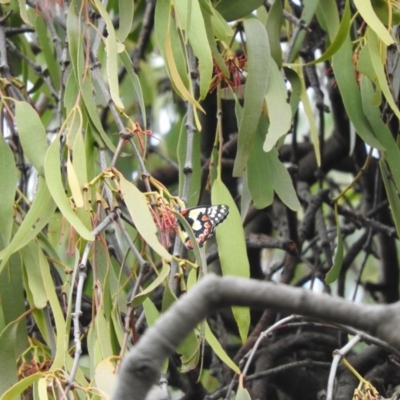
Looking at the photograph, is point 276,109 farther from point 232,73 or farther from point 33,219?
point 33,219

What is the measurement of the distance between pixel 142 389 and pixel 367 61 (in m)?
0.86

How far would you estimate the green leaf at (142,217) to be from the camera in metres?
1.04

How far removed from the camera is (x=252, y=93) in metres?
1.34

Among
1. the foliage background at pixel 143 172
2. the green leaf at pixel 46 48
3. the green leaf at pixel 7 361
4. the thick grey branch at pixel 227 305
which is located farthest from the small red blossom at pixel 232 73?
the thick grey branch at pixel 227 305

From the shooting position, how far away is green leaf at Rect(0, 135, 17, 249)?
1280 mm

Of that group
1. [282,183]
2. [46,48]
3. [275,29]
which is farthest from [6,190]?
[46,48]

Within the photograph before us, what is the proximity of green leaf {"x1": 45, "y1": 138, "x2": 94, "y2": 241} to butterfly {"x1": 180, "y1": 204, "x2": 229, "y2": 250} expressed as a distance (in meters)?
0.19

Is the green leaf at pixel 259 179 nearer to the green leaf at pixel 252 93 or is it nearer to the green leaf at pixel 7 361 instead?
the green leaf at pixel 252 93

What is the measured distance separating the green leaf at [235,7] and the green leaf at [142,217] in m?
0.45

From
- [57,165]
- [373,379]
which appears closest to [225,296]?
[57,165]

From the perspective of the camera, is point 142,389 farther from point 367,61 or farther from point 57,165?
point 367,61

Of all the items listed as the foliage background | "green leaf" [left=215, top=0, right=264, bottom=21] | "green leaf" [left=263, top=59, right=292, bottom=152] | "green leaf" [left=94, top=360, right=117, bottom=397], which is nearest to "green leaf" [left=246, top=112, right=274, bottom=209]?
the foliage background

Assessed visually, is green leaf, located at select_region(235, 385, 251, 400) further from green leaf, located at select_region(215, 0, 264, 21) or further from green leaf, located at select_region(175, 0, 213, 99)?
green leaf, located at select_region(215, 0, 264, 21)

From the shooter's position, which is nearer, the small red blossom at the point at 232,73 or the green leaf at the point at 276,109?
the green leaf at the point at 276,109
